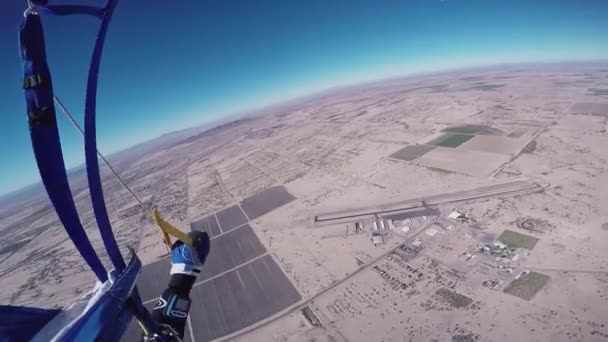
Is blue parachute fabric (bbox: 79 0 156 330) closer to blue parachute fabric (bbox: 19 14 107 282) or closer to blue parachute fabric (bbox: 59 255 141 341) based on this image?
blue parachute fabric (bbox: 59 255 141 341)

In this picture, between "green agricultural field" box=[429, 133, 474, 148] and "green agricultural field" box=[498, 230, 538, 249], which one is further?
"green agricultural field" box=[429, 133, 474, 148]

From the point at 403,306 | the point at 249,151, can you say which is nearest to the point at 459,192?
the point at 403,306

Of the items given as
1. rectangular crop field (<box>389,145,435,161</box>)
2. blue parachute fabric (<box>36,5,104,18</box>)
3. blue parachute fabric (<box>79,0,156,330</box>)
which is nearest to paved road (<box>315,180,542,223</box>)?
rectangular crop field (<box>389,145,435,161</box>)

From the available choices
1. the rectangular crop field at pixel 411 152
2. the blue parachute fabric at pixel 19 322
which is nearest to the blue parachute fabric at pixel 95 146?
the blue parachute fabric at pixel 19 322

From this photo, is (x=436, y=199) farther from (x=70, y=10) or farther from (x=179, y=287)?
(x=70, y=10)

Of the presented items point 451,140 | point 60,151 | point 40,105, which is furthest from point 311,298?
point 451,140

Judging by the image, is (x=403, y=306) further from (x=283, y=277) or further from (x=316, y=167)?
(x=316, y=167)

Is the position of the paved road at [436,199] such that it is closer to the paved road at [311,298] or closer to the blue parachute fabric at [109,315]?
the paved road at [311,298]

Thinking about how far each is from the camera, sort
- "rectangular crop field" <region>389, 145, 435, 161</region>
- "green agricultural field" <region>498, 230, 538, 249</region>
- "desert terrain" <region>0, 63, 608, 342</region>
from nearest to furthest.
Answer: "desert terrain" <region>0, 63, 608, 342</region>
"green agricultural field" <region>498, 230, 538, 249</region>
"rectangular crop field" <region>389, 145, 435, 161</region>
